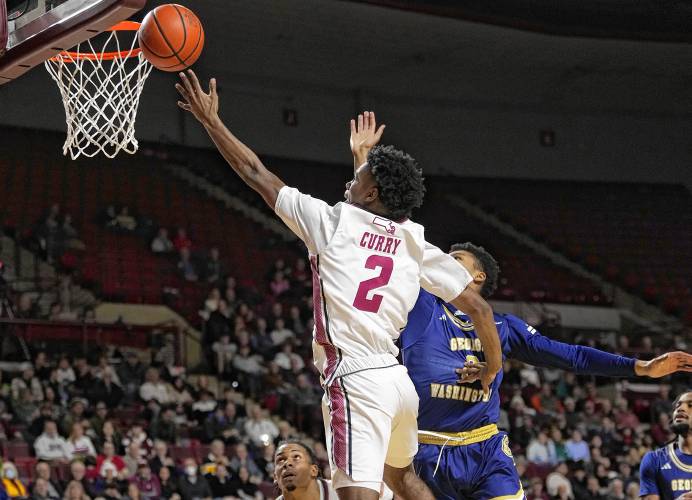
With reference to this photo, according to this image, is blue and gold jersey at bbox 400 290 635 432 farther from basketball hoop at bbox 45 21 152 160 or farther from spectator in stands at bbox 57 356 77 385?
spectator in stands at bbox 57 356 77 385

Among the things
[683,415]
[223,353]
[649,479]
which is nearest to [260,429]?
[223,353]

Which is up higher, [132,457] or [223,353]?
[223,353]

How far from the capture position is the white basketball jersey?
171 inches

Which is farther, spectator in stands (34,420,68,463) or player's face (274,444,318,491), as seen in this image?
spectator in stands (34,420,68,463)

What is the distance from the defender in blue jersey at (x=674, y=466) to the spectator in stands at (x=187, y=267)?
10.4m

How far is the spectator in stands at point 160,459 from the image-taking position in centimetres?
1148

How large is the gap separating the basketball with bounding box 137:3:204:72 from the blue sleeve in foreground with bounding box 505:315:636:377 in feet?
7.08

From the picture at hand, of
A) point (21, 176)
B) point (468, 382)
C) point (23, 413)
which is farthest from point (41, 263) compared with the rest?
point (468, 382)

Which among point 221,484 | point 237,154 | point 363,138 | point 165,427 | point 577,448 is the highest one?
point 363,138

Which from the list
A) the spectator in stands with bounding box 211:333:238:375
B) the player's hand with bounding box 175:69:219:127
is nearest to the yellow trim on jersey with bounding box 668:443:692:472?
the player's hand with bounding box 175:69:219:127

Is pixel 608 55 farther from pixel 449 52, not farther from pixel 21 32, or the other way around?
pixel 21 32

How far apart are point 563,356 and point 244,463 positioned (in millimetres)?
7107

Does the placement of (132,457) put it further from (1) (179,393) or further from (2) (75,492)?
(1) (179,393)

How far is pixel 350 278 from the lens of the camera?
14.3 ft
